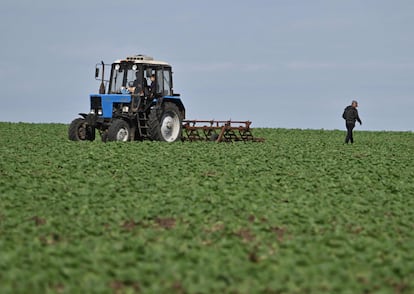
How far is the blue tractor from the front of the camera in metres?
21.8

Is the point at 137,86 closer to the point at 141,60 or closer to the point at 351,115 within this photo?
the point at 141,60

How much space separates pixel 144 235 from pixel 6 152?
1085 centimetres

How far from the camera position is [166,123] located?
23.3 meters

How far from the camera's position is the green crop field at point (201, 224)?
7586 mm

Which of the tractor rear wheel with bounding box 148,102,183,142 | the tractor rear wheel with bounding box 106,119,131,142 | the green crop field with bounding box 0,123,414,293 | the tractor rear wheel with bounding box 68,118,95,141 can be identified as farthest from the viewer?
the tractor rear wheel with bounding box 68,118,95,141

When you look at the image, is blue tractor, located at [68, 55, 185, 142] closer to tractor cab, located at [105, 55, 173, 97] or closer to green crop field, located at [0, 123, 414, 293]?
tractor cab, located at [105, 55, 173, 97]

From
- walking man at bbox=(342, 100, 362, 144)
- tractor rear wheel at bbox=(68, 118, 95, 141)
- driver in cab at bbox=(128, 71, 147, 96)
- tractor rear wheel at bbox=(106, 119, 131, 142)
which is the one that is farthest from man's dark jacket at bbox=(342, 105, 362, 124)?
tractor rear wheel at bbox=(68, 118, 95, 141)

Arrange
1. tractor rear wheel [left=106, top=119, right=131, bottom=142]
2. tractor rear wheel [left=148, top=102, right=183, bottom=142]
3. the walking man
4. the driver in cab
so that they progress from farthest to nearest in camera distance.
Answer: the walking man
tractor rear wheel [left=148, top=102, right=183, bottom=142]
the driver in cab
tractor rear wheel [left=106, top=119, right=131, bottom=142]

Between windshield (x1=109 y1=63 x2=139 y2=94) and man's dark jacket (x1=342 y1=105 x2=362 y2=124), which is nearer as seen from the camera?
windshield (x1=109 y1=63 x2=139 y2=94)

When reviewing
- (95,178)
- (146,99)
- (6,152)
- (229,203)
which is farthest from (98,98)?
(229,203)

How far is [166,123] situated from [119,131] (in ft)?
6.35

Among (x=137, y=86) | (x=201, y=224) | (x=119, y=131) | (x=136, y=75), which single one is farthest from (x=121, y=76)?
(x=201, y=224)

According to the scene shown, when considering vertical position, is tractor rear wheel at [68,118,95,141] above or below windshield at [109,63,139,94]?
below

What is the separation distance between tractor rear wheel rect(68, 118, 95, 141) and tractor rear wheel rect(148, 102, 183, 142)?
6.51 ft
